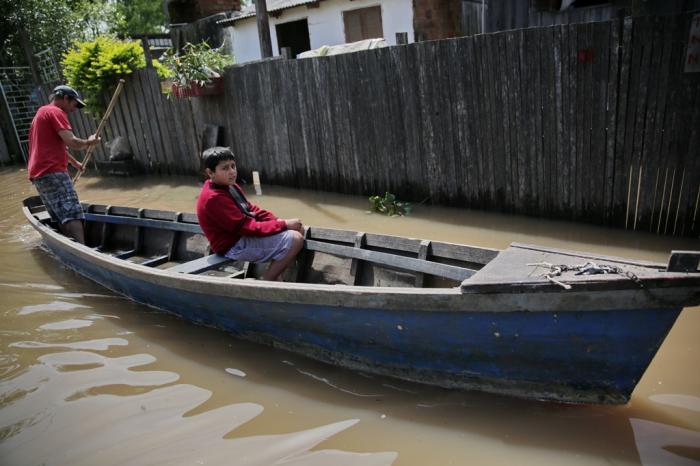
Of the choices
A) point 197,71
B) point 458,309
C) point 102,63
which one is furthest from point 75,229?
point 102,63

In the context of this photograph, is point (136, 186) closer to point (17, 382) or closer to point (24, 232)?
point (24, 232)

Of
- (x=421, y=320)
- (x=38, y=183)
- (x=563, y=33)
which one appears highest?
(x=563, y=33)

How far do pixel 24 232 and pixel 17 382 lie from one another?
226 inches

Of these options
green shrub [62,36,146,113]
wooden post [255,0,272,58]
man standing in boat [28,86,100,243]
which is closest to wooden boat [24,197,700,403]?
A: man standing in boat [28,86,100,243]

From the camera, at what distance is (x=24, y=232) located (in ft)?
29.7

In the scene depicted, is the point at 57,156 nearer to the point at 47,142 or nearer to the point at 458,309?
the point at 47,142

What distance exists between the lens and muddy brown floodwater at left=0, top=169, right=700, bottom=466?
3.12 metres

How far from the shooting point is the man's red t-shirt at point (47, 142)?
6.40 m

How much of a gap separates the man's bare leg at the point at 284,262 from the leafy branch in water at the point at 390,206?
302 cm

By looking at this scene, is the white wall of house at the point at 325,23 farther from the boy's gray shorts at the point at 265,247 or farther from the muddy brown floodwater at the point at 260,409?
the boy's gray shorts at the point at 265,247

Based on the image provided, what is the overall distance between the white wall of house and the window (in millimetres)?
133

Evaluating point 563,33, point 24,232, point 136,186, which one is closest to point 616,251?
point 563,33

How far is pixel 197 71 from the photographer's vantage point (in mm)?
9758

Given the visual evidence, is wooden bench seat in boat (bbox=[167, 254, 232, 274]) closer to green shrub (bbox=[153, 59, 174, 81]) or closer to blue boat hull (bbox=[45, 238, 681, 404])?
blue boat hull (bbox=[45, 238, 681, 404])
